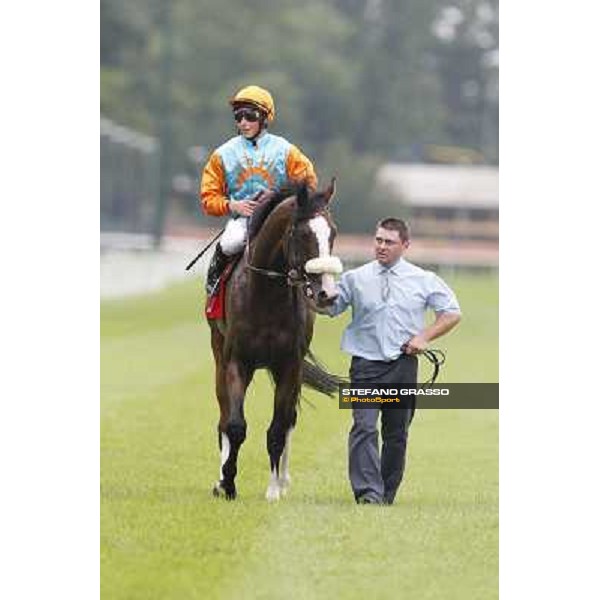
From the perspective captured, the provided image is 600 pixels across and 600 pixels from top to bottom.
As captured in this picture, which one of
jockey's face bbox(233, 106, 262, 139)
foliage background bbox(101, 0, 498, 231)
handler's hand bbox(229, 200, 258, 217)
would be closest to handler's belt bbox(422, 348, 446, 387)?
handler's hand bbox(229, 200, 258, 217)

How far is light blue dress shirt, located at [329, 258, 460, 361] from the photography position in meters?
7.39

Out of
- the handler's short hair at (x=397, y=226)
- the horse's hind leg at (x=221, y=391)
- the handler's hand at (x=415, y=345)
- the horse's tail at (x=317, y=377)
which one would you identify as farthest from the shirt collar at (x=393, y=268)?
the horse's hind leg at (x=221, y=391)

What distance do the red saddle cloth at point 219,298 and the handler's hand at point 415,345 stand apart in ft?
3.25

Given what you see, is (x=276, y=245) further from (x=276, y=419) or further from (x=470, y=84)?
(x=470, y=84)

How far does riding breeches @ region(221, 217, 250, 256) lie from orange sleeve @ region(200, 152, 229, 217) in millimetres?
118

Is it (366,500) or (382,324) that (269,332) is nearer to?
(382,324)

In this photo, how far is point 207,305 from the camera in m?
7.96

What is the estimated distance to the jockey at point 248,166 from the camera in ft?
24.8

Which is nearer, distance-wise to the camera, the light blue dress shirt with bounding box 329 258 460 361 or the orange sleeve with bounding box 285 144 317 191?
the light blue dress shirt with bounding box 329 258 460 361

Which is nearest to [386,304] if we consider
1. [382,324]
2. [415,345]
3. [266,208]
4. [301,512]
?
[382,324]

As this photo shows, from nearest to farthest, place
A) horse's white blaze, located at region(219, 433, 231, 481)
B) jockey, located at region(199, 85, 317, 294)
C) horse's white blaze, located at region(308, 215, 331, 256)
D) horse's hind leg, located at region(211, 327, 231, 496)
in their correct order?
horse's white blaze, located at region(308, 215, 331, 256) → jockey, located at region(199, 85, 317, 294) → horse's white blaze, located at region(219, 433, 231, 481) → horse's hind leg, located at region(211, 327, 231, 496)
